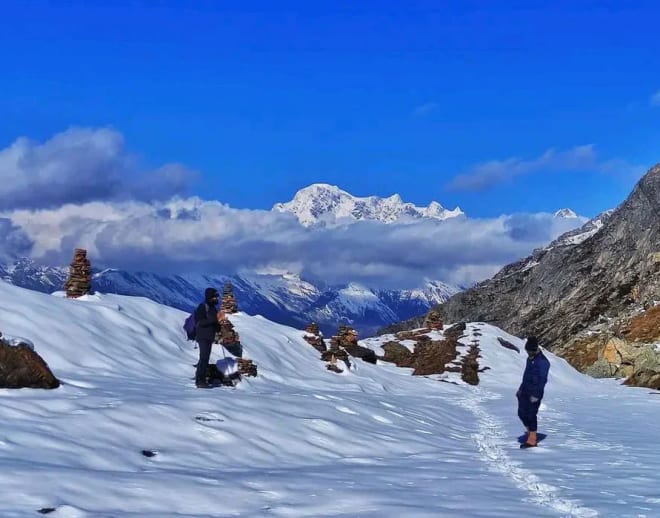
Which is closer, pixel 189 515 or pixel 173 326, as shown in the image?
pixel 189 515

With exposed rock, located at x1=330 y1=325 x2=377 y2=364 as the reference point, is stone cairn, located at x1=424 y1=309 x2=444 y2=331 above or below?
above

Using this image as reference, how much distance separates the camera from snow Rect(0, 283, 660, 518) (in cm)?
913

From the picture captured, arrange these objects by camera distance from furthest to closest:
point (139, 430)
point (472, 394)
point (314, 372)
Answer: point (472, 394)
point (314, 372)
point (139, 430)

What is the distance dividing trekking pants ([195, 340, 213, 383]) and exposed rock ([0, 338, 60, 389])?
4995 millimetres

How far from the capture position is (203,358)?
20.6 metres

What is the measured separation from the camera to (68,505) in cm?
802

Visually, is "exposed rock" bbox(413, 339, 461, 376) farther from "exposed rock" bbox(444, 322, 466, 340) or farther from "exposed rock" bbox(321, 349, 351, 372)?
"exposed rock" bbox(321, 349, 351, 372)

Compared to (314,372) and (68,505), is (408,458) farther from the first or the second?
(314,372)

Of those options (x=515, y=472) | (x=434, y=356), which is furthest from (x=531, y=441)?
(x=434, y=356)

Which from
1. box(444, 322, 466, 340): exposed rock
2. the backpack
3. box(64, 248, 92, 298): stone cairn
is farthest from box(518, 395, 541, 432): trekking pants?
box(444, 322, 466, 340): exposed rock

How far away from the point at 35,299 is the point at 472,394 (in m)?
24.6

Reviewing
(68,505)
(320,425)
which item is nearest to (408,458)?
(320,425)

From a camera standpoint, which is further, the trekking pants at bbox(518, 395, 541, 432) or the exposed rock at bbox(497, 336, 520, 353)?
the exposed rock at bbox(497, 336, 520, 353)

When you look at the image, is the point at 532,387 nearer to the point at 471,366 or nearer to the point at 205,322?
the point at 205,322
